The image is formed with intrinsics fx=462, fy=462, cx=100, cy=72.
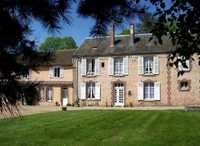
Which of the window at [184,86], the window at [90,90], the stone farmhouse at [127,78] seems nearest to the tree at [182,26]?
the stone farmhouse at [127,78]

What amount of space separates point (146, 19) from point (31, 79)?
1.00 m

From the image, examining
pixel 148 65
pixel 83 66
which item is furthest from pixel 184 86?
pixel 83 66

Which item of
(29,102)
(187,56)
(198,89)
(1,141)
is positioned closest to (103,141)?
(1,141)

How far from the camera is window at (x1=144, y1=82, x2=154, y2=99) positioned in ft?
137

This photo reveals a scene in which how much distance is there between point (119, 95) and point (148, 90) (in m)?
2.72

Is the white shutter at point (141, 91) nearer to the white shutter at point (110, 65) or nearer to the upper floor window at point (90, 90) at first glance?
the white shutter at point (110, 65)

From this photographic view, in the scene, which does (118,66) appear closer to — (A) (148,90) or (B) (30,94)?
(A) (148,90)

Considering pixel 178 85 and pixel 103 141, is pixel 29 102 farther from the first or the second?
pixel 178 85

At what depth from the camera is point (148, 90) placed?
41.9 meters

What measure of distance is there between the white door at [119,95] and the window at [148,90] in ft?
7.01

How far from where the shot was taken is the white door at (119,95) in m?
42.3

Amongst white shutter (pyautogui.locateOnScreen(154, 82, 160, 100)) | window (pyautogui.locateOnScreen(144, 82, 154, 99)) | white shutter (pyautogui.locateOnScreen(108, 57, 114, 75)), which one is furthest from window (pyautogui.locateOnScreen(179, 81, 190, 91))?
white shutter (pyautogui.locateOnScreen(108, 57, 114, 75))

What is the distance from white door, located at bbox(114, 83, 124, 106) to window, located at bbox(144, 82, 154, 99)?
214 cm

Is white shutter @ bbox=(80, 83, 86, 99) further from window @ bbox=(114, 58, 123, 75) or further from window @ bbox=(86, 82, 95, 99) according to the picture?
window @ bbox=(114, 58, 123, 75)
